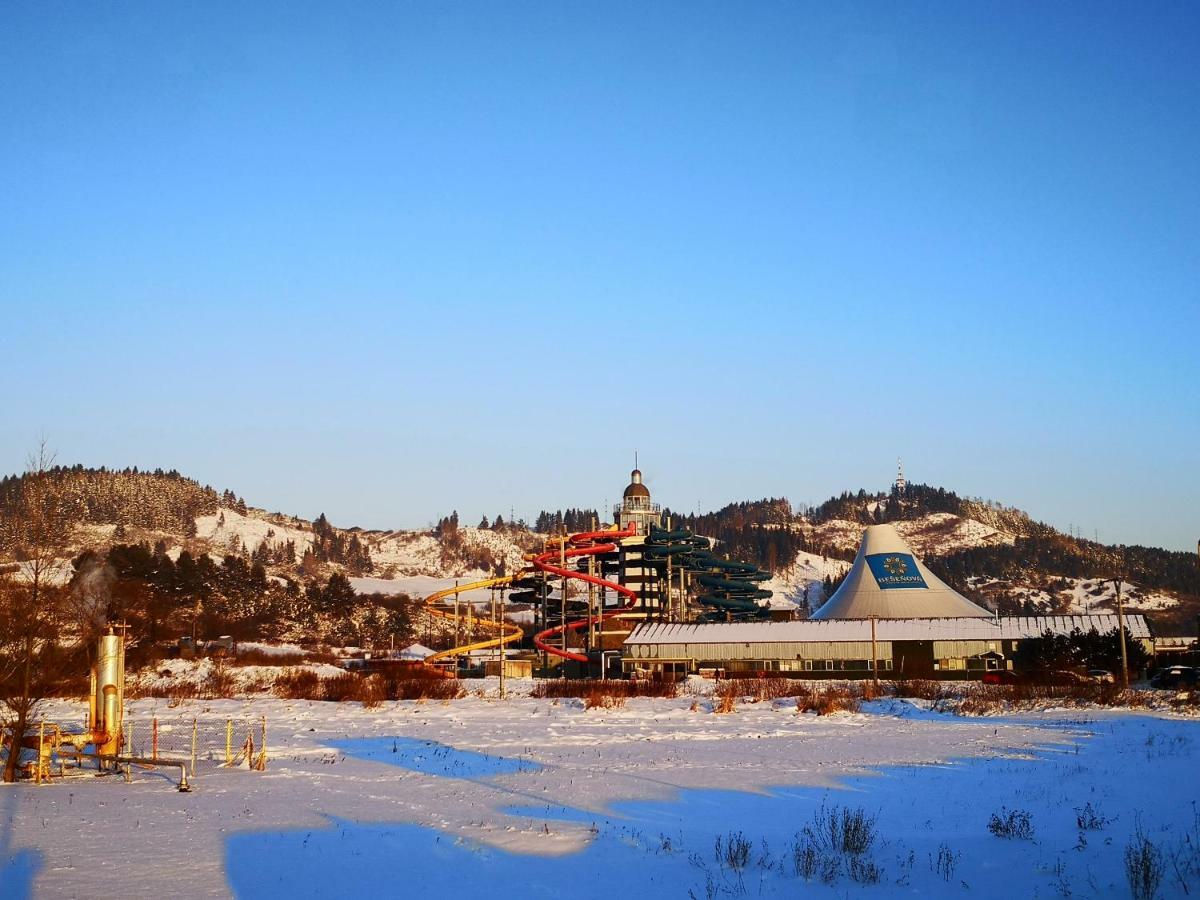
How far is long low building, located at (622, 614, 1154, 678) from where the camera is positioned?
2650 inches

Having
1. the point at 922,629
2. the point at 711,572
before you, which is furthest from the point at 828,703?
the point at 711,572

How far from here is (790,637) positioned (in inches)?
2768

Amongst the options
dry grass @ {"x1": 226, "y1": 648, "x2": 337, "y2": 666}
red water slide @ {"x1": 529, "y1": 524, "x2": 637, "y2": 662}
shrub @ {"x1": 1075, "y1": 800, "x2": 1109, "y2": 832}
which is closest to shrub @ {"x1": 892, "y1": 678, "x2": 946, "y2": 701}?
shrub @ {"x1": 1075, "y1": 800, "x2": 1109, "y2": 832}

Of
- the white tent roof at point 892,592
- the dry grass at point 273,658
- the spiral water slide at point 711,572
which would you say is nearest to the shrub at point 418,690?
the dry grass at point 273,658

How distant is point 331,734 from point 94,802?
47.6 ft

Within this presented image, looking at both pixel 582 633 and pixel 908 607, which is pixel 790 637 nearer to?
pixel 908 607

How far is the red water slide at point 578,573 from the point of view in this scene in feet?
284

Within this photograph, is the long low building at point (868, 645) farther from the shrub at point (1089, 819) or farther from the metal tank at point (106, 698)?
the shrub at point (1089, 819)

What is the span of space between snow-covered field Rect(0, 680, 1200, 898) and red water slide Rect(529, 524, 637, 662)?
56443 millimetres

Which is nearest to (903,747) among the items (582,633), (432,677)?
(432,677)

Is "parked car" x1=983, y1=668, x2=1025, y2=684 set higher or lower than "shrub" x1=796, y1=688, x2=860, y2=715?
lower

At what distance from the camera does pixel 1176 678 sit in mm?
52344

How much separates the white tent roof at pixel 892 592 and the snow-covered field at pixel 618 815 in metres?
53.1

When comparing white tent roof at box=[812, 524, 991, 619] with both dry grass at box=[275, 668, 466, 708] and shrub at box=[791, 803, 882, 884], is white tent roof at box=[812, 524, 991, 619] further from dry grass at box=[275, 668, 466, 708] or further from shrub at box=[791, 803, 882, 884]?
shrub at box=[791, 803, 882, 884]
